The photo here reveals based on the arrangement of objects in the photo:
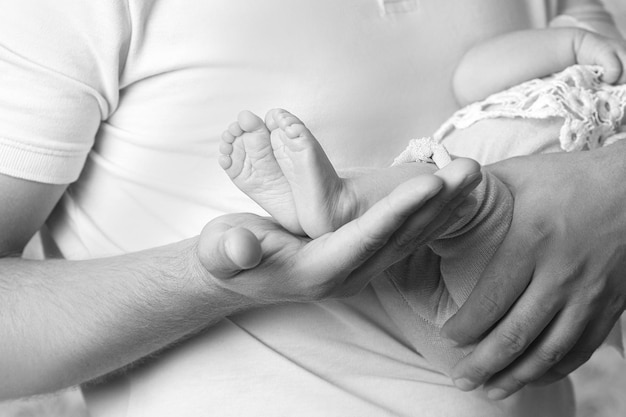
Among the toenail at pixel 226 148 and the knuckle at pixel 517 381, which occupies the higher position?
the toenail at pixel 226 148

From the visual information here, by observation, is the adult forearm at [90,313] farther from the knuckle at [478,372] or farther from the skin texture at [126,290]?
the knuckle at [478,372]

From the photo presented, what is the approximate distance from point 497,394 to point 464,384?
6 cm

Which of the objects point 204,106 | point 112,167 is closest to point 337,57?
point 204,106

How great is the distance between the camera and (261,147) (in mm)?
768

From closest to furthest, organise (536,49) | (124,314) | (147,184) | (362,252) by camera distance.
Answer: (362,252)
(124,314)
(147,184)
(536,49)

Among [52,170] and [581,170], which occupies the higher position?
[52,170]

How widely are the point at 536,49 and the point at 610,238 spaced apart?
1.06 ft

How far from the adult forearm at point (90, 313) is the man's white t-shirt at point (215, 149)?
3.5 inches

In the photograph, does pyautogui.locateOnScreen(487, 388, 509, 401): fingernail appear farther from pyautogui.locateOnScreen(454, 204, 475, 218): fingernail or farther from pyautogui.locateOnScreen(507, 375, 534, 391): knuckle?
pyautogui.locateOnScreen(454, 204, 475, 218): fingernail

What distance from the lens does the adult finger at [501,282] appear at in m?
0.85

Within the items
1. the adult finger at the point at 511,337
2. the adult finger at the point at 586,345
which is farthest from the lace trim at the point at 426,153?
the adult finger at the point at 586,345

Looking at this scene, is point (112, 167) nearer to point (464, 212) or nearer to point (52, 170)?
point (52, 170)

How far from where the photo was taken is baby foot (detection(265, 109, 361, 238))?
737 millimetres

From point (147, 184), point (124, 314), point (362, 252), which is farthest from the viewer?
point (147, 184)
